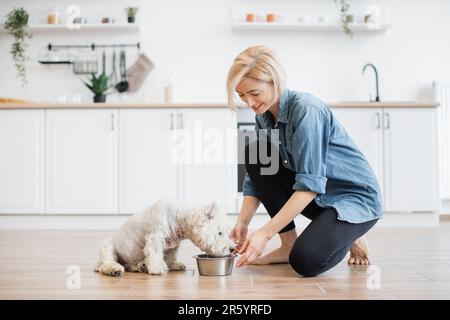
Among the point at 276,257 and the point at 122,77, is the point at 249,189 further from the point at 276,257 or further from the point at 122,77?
the point at 122,77

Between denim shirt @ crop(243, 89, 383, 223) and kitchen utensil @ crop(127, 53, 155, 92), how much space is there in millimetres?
2794

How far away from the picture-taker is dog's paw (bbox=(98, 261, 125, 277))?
76.5 inches

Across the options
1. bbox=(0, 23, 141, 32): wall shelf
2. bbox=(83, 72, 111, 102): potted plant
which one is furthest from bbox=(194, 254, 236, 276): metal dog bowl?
bbox=(0, 23, 141, 32): wall shelf

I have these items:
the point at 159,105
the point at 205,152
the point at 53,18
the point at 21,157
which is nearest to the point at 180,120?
the point at 159,105

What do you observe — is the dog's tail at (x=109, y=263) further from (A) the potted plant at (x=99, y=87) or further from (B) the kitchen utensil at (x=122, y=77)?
(B) the kitchen utensil at (x=122, y=77)

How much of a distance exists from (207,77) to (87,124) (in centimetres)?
125

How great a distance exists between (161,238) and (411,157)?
9.02 ft

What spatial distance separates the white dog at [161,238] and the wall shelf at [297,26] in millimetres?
2955

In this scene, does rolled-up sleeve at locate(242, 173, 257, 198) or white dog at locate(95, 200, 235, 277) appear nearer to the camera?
white dog at locate(95, 200, 235, 277)

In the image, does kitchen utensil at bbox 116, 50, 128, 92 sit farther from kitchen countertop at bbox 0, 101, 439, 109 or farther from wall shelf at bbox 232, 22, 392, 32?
wall shelf at bbox 232, 22, 392, 32

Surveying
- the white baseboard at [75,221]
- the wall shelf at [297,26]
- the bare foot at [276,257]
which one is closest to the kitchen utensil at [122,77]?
the wall shelf at [297,26]

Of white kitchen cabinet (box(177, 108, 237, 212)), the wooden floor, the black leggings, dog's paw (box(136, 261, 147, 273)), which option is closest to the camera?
the wooden floor
